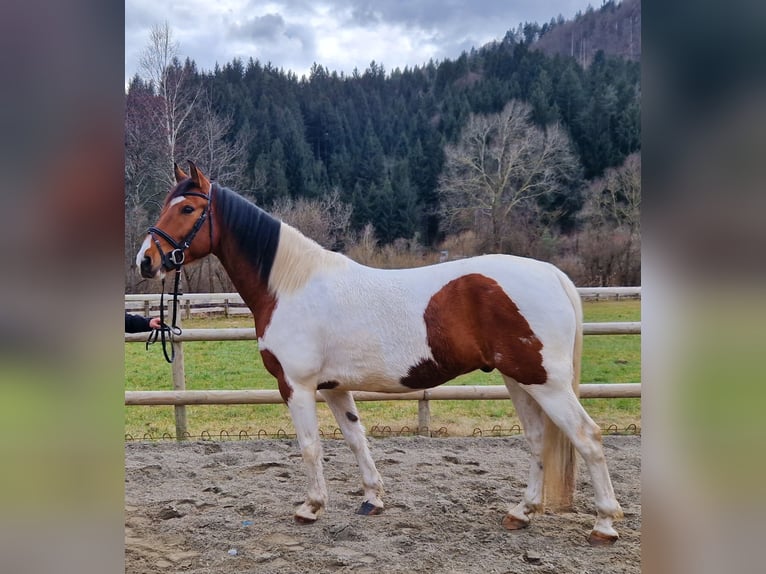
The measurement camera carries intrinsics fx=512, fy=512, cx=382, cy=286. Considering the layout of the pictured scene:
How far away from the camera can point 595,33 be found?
573 cm

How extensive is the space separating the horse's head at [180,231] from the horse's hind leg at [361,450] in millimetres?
1221

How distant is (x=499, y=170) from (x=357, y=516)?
3.49 metres

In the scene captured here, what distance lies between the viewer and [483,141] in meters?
5.27

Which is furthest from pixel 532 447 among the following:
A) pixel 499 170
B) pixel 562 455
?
pixel 499 170

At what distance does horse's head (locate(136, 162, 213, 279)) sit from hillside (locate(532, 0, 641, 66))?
4572 mm

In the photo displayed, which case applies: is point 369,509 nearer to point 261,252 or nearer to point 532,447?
point 532,447

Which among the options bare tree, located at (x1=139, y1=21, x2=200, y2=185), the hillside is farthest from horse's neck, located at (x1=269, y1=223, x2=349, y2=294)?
the hillside

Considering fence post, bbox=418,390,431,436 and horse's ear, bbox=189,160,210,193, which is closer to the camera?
horse's ear, bbox=189,160,210,193

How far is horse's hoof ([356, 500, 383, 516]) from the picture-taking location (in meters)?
3.20

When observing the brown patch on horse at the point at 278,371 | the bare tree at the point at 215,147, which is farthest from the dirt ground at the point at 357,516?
the bare tree at the point at 215,147

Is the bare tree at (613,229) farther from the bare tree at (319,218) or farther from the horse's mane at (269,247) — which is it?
the horse's mane at (269,247)
